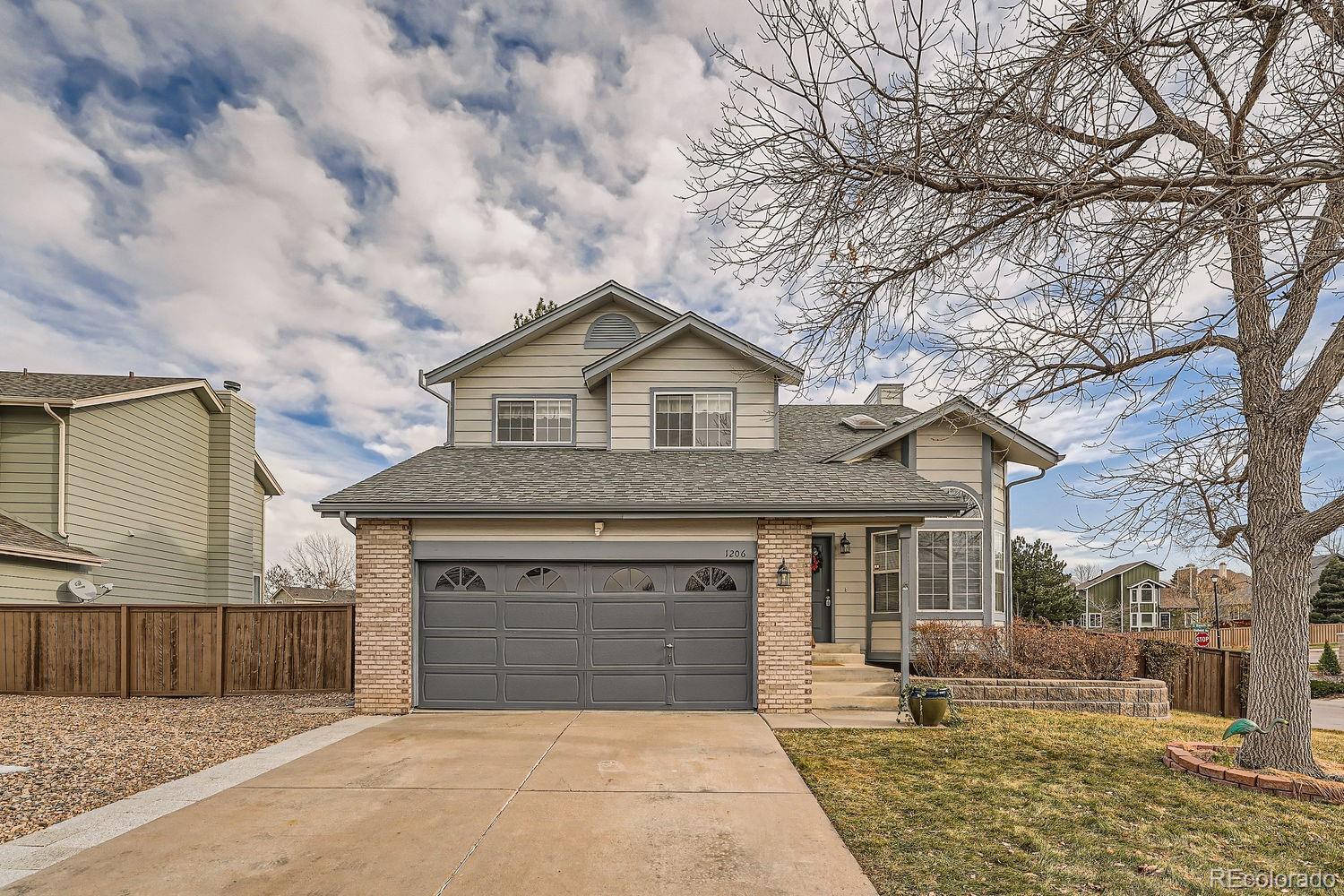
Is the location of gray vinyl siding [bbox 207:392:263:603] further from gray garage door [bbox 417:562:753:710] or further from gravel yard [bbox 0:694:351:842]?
gray garage door [bbox 417:562:753:710]

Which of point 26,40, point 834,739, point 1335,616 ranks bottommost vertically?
point 1335,616

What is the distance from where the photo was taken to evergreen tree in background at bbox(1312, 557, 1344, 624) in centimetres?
3338

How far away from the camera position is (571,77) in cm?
984

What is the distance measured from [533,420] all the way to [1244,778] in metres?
11.3

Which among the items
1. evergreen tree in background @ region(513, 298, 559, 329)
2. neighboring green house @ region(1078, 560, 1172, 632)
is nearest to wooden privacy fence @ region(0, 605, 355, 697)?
evergreen tree in background @ region(513, 298, 559, 329)

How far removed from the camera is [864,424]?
1581cm

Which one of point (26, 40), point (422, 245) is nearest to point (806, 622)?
point (422, 245)

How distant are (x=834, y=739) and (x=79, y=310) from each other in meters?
18.9

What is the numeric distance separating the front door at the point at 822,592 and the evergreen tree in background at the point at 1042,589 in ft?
27.8

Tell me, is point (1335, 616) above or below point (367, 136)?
below

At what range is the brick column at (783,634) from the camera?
1091 centimetres

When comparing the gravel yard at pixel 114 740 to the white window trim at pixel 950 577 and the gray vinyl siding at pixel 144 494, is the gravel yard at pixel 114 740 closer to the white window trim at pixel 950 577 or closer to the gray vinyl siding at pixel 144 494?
the gray vinyl siding at pixel 144 494

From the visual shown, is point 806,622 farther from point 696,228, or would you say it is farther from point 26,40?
point 26,40

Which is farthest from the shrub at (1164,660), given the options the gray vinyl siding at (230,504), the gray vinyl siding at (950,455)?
the gray vinyl siding at (230,504)
